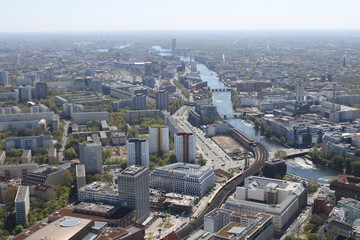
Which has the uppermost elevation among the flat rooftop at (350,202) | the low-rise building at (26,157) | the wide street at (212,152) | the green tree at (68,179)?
the flat rooftop at (350,202)

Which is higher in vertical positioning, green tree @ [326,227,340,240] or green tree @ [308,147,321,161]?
green tree @ [326,227,340,240]

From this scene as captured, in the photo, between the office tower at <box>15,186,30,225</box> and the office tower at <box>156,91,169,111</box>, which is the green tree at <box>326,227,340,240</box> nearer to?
the office tower at <box>15,186,30,225</box>

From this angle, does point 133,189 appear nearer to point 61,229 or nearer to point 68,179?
point 61,229

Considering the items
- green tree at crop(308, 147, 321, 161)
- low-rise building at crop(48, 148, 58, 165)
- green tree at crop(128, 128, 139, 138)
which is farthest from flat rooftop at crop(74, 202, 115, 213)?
green tree at crop(128, 128, 139, 138)

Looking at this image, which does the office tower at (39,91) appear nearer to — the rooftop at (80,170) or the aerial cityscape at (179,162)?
the aerial cityscape at (179,162)

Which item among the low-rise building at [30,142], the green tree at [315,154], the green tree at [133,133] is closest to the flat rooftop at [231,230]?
the green tree at [315,154]
